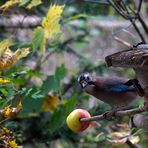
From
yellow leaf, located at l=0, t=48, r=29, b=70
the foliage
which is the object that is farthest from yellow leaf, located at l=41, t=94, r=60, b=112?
yellow leaf, located at l=0, t=48, r=29, b=70

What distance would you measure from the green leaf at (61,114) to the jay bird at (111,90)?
0.17 m

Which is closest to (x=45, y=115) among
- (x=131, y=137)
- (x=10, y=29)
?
(x=131, y=137)

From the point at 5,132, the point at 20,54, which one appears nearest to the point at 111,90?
the point at 20,54

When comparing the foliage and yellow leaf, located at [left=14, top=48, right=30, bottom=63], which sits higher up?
yellow leaf, located at [left=14, top=48, right=30, bottom=63]

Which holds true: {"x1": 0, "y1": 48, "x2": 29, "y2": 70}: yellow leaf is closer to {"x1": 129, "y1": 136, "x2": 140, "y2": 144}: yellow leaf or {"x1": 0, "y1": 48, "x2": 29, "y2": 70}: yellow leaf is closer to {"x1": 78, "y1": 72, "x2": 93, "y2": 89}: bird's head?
{"x1": 129, "y1": 136, "x2": 140, "y2": 144}: yellow leaf

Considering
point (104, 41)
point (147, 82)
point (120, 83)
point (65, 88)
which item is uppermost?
point (147, 82)

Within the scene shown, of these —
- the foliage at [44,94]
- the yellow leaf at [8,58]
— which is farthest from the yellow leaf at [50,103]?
the yellow leaf at [8,58]

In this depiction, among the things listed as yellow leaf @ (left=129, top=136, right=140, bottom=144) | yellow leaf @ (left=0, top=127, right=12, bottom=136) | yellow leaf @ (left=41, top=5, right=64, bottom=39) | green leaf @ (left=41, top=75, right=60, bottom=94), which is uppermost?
yellow leaf @ (left=41, top=5, right=64, bottom=39)

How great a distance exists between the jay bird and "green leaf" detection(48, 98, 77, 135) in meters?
0.17

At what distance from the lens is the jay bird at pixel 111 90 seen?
63.4 inches

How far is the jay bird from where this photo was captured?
1.61 m

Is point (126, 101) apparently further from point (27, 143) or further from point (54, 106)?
point (27, 143)

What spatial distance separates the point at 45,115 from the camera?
192cm

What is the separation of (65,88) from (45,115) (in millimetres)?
178
